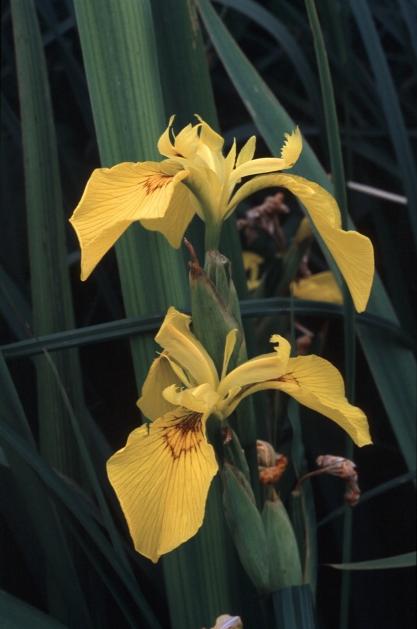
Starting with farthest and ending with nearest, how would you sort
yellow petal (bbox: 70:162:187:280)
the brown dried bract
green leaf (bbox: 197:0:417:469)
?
the brown dried bract → green leaf (bbox: 197:0:417:469) → yellow petal (bbox: 70:162:187:280)

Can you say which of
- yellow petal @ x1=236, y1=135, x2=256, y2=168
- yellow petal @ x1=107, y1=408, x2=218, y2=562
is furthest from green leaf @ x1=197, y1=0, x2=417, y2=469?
yellow petal @ x1=107, y1=408, x2=218, y2=562

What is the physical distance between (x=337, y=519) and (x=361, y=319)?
193 millimetres

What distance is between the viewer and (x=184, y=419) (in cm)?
53

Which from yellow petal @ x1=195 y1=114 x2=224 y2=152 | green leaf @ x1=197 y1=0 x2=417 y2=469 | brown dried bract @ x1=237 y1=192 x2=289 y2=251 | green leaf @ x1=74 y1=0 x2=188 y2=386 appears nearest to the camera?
yellow petal @ x1=195 y1=114 x2=224 y2=152

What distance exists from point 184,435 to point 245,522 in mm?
66

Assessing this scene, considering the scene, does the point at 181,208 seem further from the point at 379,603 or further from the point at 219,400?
the point at 379,603

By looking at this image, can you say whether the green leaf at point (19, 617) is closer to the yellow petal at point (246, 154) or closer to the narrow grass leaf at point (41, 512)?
the narrow grass leaf at point (41, 512)

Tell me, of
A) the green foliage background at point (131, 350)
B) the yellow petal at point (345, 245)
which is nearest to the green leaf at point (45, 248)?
the green foliage background at point (131, 350)

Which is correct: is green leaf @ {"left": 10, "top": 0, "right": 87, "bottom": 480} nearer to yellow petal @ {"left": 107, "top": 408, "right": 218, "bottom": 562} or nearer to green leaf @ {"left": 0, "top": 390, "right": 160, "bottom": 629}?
green leaf @ {"left": 0, "top": 390, "right": 160, "bottom": 629}

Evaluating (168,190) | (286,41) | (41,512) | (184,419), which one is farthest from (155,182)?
(286,41)

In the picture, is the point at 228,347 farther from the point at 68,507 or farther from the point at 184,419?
the point at 68,507

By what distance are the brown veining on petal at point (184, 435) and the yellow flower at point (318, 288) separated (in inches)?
18.4

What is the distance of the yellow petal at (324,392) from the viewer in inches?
20.0

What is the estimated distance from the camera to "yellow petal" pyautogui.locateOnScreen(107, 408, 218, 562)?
0.47 m
